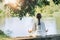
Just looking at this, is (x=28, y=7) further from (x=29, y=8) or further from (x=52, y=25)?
(x=52, y=25)

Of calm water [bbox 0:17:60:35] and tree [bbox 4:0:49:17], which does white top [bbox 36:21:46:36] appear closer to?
calm water [bbox 0:17:60:35]

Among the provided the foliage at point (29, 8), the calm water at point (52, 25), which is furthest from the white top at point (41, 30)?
the foliage at point (29, 8)

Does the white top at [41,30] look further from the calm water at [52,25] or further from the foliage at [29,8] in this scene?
the foliage at [29,8]

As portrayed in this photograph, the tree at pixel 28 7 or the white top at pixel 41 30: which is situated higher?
the tree at pixel 28 7

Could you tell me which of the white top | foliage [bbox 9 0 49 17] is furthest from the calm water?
foliage [bbox 9 0 49 17]

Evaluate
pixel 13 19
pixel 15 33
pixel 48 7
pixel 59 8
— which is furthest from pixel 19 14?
pixel 59 8

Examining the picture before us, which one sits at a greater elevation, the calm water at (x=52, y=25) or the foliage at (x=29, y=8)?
the foliage at (x=29, y=8)

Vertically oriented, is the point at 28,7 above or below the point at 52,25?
above

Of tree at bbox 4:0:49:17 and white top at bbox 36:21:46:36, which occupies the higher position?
tree at bbox 4:0:49:17

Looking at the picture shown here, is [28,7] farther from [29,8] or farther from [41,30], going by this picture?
[41,30]

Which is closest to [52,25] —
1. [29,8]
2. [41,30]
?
[41,30]

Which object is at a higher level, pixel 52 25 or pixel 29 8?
pixel 29 8

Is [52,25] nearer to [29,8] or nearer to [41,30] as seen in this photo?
[41,30]

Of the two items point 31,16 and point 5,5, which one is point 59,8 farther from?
point 5,5
